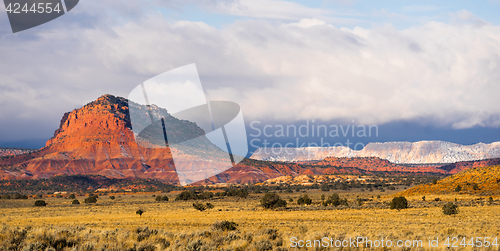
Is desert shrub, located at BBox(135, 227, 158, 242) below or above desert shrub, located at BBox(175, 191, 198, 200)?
above

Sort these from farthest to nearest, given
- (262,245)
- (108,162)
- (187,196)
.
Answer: (108,162), (187,196), (262,245)

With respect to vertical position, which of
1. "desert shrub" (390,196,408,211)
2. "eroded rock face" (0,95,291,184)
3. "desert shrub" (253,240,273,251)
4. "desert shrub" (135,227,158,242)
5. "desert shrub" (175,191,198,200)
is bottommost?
"desert shrub" (175,191,198,200)

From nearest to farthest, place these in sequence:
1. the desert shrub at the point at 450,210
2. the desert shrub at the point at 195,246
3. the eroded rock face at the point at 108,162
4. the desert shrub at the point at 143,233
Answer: the desert shrub at the point at 195,246 → the desert shrub at the point at 143,233 → the desert shrub at the point at 450,210 → the eroded rock face at the point at 108,162

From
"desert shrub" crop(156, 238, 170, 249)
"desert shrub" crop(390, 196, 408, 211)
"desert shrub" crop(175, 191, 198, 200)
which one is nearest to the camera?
"desert shrub" crop(156, 238, 170, 249)

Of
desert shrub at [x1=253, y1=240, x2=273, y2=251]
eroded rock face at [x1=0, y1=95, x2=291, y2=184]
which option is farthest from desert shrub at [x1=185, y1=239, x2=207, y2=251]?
eroded rock face at [x1=0, y1=95, x2=291, y2=184]

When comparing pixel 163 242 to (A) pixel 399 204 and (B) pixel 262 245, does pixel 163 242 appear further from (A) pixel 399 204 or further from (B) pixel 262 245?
(A) pixel 399 204

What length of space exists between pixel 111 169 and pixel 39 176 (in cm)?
2969

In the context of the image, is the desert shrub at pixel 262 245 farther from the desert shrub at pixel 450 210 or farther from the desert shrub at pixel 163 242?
the desert shrub at pixel 450 210

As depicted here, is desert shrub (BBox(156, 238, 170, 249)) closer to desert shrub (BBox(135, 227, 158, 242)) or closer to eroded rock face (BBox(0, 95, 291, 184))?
desert shrub (BBox(135, 227, 158, 242))

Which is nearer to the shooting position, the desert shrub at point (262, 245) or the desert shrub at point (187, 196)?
the desert shrub at point (262, 245)

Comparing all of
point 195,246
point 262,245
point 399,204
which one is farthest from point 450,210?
point 195,246

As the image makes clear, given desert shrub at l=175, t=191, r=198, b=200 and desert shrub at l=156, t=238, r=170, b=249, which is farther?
desert shrub at l=175, t=191, r=198, b=200

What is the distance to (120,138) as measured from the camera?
199625 mm

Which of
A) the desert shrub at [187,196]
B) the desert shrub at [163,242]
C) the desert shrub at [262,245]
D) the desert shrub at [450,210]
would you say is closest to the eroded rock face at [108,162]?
the desert shrub at [187,196]
